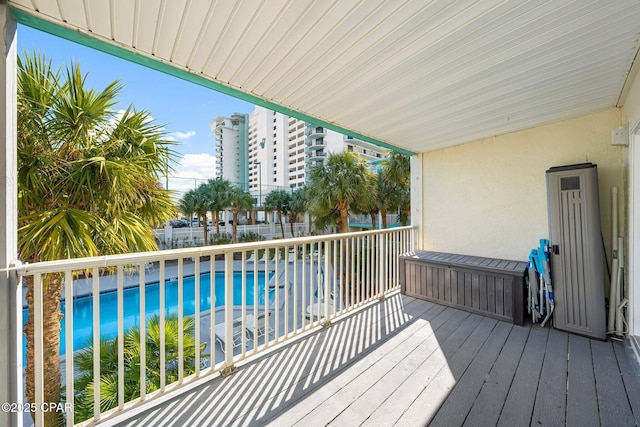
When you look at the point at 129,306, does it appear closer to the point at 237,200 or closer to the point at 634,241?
the point at 237,200

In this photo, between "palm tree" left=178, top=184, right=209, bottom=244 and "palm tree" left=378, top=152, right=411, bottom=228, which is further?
"palm tree" left=178, top=184, right=209, bottom=244

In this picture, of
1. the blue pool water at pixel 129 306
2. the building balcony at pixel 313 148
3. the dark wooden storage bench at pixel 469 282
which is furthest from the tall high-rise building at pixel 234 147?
the dark wooden storage bench at pixel 469 282

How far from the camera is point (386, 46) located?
70.1 inches

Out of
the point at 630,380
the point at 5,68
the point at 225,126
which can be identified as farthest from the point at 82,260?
the point at 225,126

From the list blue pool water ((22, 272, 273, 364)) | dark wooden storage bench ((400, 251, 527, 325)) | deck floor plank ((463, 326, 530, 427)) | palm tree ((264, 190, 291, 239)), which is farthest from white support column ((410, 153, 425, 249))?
palm tree ((264, 190, 291, 239))

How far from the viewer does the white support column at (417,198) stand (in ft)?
15.0

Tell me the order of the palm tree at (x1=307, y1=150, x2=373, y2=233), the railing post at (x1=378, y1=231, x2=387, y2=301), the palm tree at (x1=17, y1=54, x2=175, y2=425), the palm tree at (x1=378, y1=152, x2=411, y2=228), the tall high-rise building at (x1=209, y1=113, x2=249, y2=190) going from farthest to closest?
the tall high-rise building at (x1=209, y1=113, x2=249, y2=190) → the palm tree at (x1=378, y1=152, x2=411, y2=228) → the palm tree at (x1=307, y1=150, x2=373, y2=233) → the railing post at (x1=378, y1=231, x2=387, y2=301) → the palm tree at (x1=17, y1=54, x2=175, y2=425)

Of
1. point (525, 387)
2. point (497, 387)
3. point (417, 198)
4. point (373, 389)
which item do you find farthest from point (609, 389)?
point (417, 198)

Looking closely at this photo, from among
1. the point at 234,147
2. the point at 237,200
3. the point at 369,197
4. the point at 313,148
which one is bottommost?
the point at 369,197

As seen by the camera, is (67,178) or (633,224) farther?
(633,224)

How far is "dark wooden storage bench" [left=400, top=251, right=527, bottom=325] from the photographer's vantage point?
2.87 metres

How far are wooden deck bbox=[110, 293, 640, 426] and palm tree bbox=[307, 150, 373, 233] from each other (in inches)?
243

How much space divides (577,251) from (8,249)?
4262mm

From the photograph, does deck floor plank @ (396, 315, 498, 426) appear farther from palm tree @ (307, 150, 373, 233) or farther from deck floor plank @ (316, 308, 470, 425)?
palm tree @ (307, 150, 373, 233)
